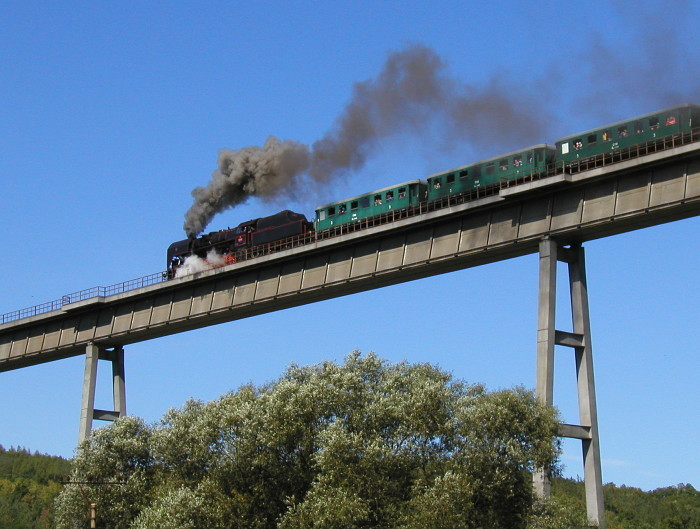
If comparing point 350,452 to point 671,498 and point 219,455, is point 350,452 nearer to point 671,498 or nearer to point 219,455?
point 219,455

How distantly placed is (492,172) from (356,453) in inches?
665

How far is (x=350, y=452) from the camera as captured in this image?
43250 millimetres

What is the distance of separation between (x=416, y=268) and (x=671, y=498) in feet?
497

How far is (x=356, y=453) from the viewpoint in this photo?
A: 143 feet

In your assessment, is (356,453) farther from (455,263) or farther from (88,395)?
(88,395)

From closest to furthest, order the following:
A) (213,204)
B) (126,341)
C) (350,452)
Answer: (350,452), (126,341), (213,204)

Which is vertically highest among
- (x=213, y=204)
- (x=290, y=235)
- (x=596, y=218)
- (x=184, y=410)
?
(x=213, y=204)

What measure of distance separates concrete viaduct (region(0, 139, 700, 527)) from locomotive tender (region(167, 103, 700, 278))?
1622 mm

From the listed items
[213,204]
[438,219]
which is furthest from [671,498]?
[438,219]

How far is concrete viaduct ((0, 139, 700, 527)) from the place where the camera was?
45250mm

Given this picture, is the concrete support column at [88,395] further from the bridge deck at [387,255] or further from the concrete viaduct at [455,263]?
the bridge deck at [387,255]

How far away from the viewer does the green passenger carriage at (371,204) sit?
184 ft

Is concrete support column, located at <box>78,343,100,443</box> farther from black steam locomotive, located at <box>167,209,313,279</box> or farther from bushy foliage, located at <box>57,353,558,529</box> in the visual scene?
bushy foliage, located at <box>57,353,558,529</box>

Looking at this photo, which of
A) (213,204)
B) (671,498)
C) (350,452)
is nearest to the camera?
(350,452)
